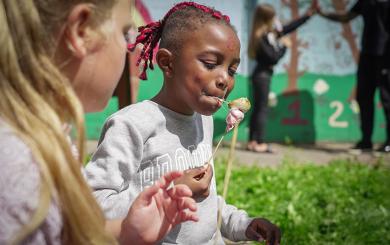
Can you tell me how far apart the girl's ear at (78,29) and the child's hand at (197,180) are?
59cm

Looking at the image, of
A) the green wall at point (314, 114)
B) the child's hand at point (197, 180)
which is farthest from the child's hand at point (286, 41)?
the child's hand at point (197, 180)

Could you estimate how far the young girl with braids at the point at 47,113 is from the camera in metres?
1.12

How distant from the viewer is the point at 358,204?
3793mm

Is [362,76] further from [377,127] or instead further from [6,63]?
[6,63]

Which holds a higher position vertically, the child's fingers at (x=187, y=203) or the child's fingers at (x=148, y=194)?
the child's fingers at (x=148, y=194)

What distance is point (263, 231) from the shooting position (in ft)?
6.72

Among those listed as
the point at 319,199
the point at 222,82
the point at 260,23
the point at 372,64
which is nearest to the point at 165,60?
the point at 222,82

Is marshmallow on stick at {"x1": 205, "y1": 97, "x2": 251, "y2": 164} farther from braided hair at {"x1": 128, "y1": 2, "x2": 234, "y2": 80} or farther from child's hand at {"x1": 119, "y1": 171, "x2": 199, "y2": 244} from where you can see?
child's hand at {"x1": 119, "y1": 171, "x2": 199, "y2": 244}

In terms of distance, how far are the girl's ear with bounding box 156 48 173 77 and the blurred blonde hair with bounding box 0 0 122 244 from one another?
0.85 meters

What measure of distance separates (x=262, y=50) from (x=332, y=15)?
1317 millimetres

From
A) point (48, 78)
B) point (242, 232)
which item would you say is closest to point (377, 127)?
point (242, 232)

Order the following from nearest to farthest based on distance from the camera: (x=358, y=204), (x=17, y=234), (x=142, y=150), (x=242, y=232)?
(x=17, y=234) → (x=142, y=150) → (x=242, y=232) → (x=358, y=204)

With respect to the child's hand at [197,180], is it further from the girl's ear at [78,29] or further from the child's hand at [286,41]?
the child's hand at [286,41]

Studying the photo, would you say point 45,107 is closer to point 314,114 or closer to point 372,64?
point 372,64
